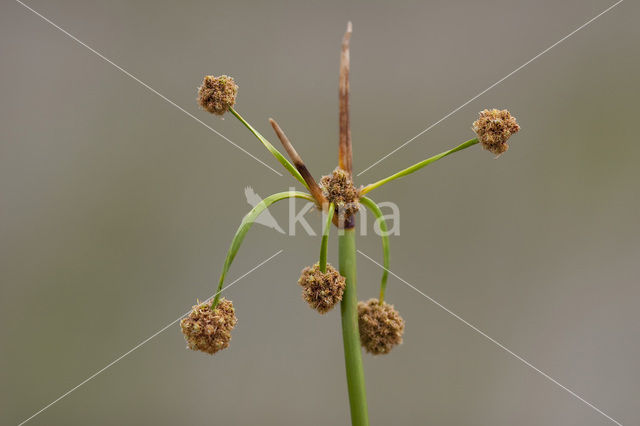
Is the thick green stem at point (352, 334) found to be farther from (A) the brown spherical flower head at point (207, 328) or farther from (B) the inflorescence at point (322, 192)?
(A) the brown spherical flower head at point (207, 328)

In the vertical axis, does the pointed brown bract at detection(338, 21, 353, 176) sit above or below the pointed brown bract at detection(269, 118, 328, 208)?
above

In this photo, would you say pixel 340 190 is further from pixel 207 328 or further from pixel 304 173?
pixel 207 328

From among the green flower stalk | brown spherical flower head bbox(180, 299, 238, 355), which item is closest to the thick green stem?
the green flower stalk

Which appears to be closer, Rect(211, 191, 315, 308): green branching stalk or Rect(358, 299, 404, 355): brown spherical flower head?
Rect(211, 191, 315, 308): green branching stalk

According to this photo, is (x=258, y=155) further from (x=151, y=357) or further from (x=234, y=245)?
(x=234, y=245)

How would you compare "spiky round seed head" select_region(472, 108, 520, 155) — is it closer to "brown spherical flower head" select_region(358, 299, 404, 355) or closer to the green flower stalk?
the green flower stalk

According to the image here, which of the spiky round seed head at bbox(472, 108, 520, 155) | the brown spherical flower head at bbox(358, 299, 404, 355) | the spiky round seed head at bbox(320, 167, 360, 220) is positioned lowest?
the brown spherical flower head at bbox(358, 299, 404, 355)

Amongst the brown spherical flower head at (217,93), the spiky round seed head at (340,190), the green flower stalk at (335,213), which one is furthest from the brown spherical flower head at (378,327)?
the brown spherical flower head at (217,93)
